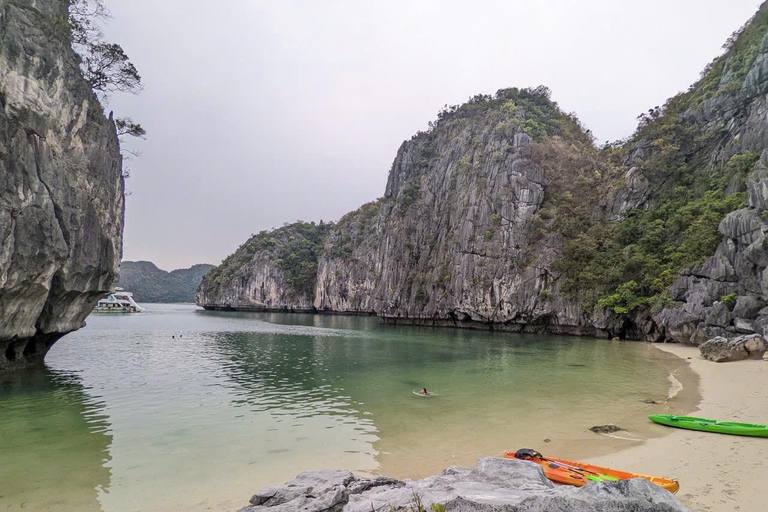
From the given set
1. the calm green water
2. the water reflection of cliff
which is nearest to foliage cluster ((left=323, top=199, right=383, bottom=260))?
the calm green water

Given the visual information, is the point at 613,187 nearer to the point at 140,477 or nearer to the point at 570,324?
the point at 570,324

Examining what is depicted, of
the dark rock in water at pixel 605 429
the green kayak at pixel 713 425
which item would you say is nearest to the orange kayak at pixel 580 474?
the dark rock in water at pixel 605 429

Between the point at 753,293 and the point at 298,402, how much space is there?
2944 cm

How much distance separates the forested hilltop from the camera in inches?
1141

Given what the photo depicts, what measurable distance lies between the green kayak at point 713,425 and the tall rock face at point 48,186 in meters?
20.3

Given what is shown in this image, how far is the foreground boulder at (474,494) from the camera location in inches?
128

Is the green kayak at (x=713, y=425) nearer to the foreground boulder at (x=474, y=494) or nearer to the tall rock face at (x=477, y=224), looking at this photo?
the foreground boulder at (x=474, y=494)

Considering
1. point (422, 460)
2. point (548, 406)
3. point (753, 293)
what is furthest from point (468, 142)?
point (422, 460)

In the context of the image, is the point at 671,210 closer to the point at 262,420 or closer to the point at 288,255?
the point at 262,420

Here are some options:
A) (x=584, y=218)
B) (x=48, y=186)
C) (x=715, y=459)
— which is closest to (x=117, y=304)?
(x=48, y=186)

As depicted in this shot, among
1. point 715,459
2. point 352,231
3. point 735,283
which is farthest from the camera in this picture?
point 352,231

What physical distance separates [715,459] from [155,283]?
646 feet

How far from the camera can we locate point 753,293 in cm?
2445

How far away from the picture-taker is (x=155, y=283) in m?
170
